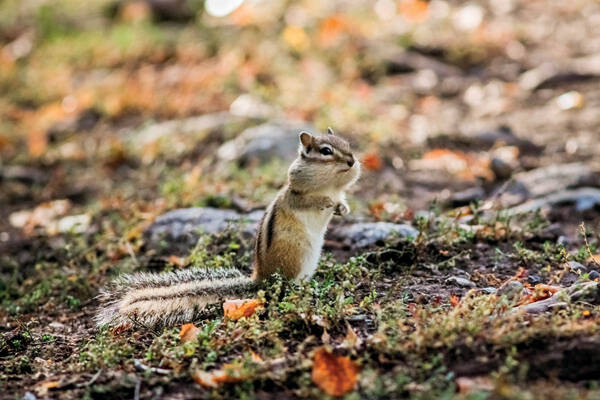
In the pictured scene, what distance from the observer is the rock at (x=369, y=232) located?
498cm

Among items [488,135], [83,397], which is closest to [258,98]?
[488,135]

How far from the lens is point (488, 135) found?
25.7 ft

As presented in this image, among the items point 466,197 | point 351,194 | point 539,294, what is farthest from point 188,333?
point 466,197

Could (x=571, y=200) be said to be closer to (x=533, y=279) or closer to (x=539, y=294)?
(x=533, y=279)

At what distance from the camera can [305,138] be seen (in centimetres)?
429

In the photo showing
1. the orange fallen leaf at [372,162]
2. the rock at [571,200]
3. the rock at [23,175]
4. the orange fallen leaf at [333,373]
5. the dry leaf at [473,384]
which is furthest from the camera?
the rock at [23,175]

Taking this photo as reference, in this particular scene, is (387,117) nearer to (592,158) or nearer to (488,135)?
(488,135)

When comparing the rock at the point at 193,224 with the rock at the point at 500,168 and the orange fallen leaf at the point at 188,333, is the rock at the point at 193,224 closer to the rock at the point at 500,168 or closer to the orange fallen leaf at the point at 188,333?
the orange fallen leaf at the point at 188,333

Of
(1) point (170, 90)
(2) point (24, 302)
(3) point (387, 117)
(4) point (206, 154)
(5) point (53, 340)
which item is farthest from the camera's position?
(1) point (170, 90)

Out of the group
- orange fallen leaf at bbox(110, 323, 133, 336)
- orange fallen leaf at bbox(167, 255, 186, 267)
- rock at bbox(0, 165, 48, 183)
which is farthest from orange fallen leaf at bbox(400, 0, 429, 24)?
orange fallen leaf at bbox(110, 323, 133, 336)

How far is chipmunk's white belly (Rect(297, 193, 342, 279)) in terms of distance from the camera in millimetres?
4207

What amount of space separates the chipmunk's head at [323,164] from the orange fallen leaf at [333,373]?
4.38ft

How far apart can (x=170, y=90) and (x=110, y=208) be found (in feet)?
12.1

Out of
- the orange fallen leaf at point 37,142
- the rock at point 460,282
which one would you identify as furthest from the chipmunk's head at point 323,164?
the orange fallen leaf at point 37,142
